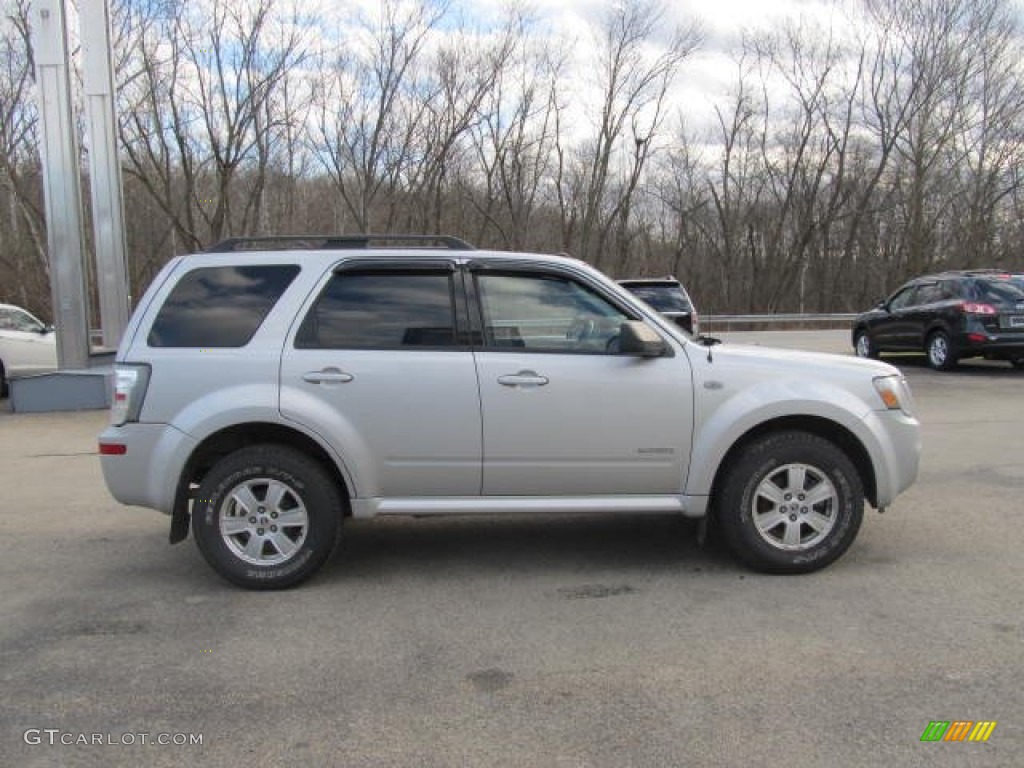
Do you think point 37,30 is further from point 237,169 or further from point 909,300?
point 237,169

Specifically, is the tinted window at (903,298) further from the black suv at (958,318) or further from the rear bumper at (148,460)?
the rear bumper at (148,460)

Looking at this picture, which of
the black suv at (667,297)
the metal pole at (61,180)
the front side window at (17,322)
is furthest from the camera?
the front side window at (17,322)

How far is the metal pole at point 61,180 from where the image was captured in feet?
40.2

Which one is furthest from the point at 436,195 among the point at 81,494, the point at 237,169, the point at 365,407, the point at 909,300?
the point at 365,407

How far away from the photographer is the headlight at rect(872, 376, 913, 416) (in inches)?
187

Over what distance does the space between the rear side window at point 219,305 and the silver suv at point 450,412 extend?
0.04 feet

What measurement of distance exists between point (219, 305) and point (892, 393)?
3842mm

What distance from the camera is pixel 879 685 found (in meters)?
3.40

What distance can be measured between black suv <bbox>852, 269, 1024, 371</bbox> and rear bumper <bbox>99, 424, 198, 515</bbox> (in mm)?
13326

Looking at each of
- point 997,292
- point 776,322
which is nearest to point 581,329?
point 997,292

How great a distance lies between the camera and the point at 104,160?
1313cm

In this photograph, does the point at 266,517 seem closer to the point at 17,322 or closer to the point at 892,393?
the point at 892,393

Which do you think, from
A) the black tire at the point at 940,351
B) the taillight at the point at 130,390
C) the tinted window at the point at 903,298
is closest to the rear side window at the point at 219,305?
the taillight at the point at 130,390

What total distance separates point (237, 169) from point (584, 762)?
3047 cm
